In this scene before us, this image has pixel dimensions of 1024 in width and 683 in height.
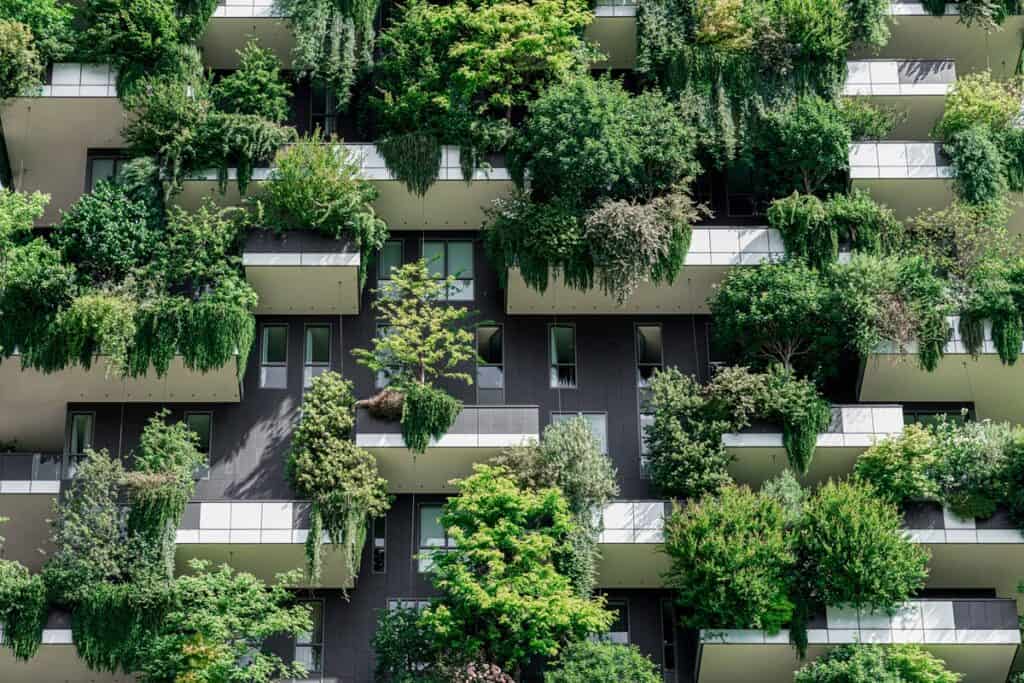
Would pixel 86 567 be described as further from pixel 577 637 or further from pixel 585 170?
pixel 585 170

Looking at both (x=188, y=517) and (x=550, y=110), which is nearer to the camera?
(x=188, y=517)

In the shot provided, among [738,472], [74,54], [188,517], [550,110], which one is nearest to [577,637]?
[738,472]

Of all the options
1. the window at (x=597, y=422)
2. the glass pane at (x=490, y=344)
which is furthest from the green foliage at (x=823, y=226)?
the glass pane at (x=490, y=344)

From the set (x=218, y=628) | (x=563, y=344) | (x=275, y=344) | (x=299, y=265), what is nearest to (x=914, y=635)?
(x=563, y=344)

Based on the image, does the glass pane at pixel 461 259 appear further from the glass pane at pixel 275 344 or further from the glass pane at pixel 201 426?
the glass pane at pixel 201 426

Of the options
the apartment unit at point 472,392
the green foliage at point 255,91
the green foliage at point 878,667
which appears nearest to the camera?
the green foliage at point 878,667

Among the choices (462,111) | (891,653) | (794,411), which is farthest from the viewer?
(462,111)

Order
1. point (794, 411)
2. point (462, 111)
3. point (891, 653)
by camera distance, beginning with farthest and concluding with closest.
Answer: point (462, 111)
point (794, 411)
point (891, 653)
